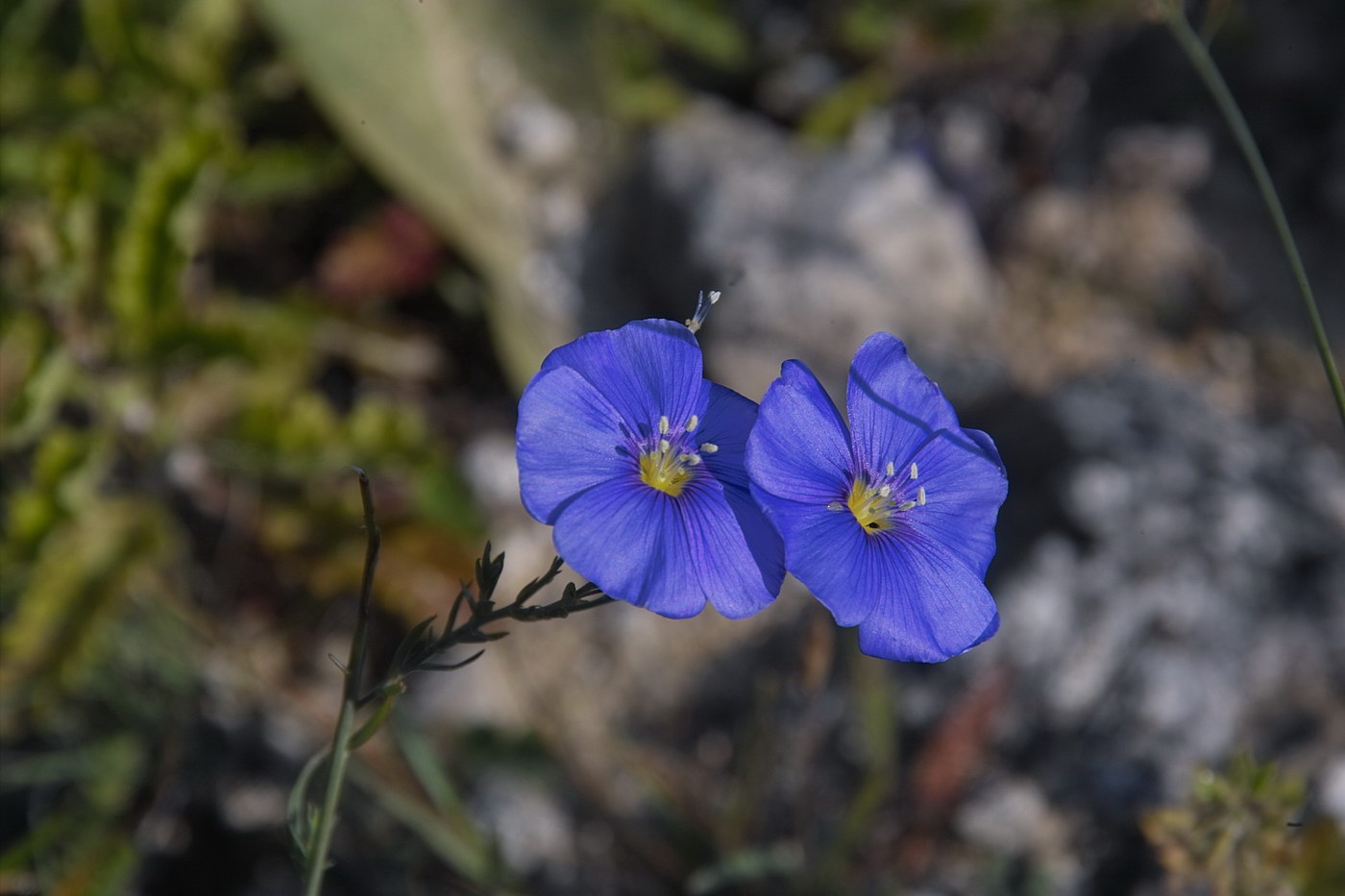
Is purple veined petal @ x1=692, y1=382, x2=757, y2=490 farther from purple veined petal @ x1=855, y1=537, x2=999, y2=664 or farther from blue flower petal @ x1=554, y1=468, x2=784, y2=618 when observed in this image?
purple veined petal @ x1=855, y1=537, x2=999, y2=664

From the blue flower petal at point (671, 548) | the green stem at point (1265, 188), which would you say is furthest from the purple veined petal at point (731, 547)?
the green stem at point (1265, 188)

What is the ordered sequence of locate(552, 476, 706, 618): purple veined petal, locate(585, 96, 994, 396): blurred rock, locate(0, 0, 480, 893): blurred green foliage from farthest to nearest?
locate(585, 96, 994, 396): blurred rock, locate(0, 0, 480, 893): blurred green foliage, locate(552, 476, 706, 618): purple veined petal

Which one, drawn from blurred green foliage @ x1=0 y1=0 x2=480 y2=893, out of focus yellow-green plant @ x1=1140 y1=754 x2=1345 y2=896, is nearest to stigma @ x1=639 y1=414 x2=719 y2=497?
out of focus yellow-green plant @ x1=1140 y1=754 x2=1345 y2=896

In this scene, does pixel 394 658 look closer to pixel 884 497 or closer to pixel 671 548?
pixel 671 548

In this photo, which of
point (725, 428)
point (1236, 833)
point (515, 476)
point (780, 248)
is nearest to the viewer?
point (725, 428)

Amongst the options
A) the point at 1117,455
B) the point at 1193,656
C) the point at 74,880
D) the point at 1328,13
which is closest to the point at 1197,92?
the point at 1328,13

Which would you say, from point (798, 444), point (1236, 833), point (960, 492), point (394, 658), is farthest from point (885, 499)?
point (1236, 833)

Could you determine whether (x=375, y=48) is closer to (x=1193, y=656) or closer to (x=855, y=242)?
(x=855, y=242)
